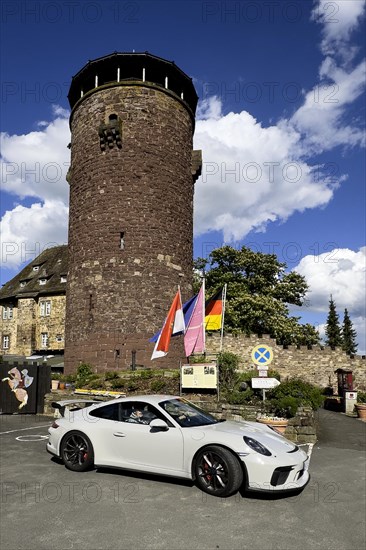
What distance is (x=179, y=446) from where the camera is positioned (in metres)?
6.45

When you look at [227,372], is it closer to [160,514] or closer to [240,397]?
[240,397]

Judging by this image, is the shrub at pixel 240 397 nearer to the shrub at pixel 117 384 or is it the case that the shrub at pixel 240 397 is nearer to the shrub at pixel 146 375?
the shrub at pixel 146 375

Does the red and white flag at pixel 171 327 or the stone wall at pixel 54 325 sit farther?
the stone wall at pixel 54 325

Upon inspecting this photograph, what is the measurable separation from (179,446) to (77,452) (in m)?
2.01

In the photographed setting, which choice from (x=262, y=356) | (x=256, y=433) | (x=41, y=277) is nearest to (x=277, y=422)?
(x=262, y=356)

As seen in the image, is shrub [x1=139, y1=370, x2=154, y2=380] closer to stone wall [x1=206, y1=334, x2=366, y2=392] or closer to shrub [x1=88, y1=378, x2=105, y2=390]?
shrub [x1=88, y1=378, x2=105, y2=390]

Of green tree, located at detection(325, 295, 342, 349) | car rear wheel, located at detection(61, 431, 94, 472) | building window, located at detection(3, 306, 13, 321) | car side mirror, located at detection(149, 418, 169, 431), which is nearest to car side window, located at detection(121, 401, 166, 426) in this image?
car side mirror, located at detection(149, 418, 169, 431)

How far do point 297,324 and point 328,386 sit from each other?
820 cm

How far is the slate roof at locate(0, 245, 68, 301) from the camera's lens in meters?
42.6

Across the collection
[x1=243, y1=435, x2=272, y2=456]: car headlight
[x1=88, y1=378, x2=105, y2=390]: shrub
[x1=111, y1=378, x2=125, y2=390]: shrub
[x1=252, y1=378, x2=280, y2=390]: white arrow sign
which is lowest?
[x1=88, y1=378, x2=105, y2=390]: shrub

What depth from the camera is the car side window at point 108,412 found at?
725cm

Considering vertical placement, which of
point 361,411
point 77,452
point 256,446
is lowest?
point 361,411

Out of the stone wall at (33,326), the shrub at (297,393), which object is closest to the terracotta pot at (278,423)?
the shrub at (297,393)

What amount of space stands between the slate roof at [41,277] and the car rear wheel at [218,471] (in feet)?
119
